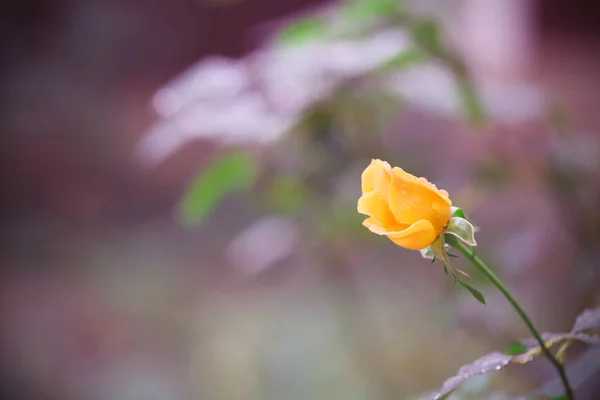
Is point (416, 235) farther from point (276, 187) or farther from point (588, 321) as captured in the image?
point (276, 187)

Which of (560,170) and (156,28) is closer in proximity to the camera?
(560,170)

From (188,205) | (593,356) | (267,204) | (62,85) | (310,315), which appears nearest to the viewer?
(593,356)

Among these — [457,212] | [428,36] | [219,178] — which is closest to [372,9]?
[428,36]


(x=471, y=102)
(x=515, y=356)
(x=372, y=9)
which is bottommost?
(x=515, y=356)

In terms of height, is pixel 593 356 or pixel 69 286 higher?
pixel 69 286

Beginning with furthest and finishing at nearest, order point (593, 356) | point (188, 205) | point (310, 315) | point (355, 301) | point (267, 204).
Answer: point (310, 315) → point (355, 301) → point (267, 204) → point (188, 205) → point (593, 356)

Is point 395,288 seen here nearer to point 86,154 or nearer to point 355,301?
point 355,301

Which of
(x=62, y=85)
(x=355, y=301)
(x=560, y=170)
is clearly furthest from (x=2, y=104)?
(x=560, y=170)
